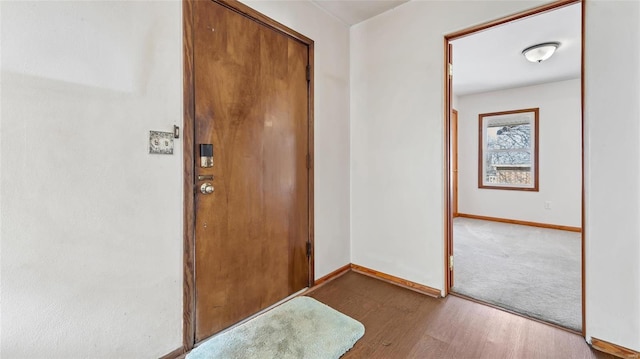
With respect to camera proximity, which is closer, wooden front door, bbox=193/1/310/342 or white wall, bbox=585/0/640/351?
white wall, bbox=585/0/640/351

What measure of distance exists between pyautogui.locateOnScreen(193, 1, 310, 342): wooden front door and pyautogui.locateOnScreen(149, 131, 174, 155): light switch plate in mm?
138

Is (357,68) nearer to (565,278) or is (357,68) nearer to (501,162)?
(565,278)

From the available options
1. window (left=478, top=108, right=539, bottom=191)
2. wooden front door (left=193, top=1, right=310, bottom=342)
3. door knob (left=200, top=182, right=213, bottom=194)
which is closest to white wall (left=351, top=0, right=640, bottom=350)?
wooden front door (left=193, top=1, right=310, bottom=342)

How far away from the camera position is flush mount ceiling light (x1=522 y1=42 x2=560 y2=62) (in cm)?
301

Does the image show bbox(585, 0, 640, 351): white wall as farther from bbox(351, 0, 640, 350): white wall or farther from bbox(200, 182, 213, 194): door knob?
bbox(200, 182, 213, 194): door knob

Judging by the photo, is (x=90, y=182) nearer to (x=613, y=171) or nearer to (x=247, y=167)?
(x=247, y=167)

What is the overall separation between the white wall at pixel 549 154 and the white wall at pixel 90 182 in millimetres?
5259

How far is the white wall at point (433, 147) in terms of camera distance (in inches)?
59.3

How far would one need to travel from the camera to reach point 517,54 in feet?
11.0

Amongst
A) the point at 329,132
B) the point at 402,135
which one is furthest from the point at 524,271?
the point at 329,132

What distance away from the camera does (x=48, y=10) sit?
3.74 feet

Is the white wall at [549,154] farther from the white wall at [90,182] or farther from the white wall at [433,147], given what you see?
the white wall at [90,182]

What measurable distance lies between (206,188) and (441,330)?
1705 mm

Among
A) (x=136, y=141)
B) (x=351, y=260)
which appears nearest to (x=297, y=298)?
(x=351, y=260)
